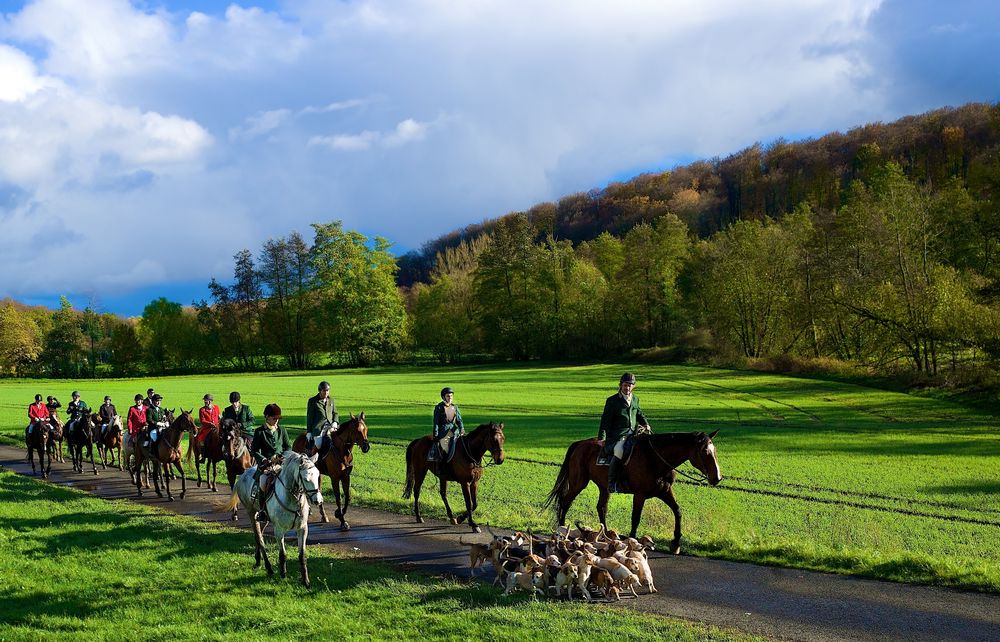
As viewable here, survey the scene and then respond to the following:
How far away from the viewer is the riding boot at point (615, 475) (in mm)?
13938

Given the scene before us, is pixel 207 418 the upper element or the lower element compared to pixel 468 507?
upper

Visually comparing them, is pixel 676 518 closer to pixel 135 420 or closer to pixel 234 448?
pixel 234 448

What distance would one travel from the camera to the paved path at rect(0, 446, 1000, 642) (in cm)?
975

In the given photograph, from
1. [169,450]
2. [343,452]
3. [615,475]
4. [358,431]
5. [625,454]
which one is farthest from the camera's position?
[169,450]

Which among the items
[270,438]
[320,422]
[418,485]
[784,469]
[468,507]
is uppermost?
[320,422]

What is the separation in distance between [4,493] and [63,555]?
9241 millimetres

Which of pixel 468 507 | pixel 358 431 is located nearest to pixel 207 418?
pixel 358 431

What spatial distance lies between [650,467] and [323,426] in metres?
7.96

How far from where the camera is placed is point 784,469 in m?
24.7

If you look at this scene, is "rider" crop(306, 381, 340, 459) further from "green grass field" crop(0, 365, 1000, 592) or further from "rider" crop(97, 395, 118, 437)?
"rider" crop(97, 395, 118, 437)

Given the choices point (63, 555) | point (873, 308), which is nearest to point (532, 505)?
point (63, 555)

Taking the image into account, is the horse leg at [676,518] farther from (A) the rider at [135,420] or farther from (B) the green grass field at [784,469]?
(A) the rider at [135,420]

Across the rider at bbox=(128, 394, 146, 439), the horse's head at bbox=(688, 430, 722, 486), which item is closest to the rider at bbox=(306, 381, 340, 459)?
the horse's head at bbox=(688, 430, 722, 486)

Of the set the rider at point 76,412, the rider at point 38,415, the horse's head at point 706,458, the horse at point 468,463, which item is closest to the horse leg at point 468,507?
A: the horse at point 468,463
